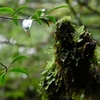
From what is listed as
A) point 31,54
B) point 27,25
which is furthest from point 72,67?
point 31,54

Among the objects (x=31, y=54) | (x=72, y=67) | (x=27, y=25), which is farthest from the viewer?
(x=31, y=54)

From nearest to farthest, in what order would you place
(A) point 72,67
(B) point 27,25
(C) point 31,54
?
(B) point 27,25 → (A) point 72,67 → (C) point 31,54

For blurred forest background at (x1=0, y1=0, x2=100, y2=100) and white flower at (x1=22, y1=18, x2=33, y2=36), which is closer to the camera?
white flower at (x1=22, y1=18, x2=33, y2=36)

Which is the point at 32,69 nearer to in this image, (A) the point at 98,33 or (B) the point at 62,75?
(A) the point at 98,33

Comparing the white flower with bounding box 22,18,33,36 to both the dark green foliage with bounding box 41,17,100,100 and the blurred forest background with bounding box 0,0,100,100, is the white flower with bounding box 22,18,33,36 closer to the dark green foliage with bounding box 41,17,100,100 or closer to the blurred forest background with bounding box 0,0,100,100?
the dark green foliage with bounding box 41,17,100,100

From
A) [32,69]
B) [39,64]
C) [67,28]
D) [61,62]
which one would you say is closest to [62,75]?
[61,62]

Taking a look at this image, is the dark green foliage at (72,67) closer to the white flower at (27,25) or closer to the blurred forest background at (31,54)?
the white flower at (27,25)

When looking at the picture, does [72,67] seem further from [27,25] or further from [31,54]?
[31,54]

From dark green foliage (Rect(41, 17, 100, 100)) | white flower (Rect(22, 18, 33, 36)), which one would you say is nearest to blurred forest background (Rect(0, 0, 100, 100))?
dark green foliage (Rect(41, 17, 100, 100))

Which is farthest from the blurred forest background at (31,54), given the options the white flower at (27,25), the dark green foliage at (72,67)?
the white flower at (27,25)
